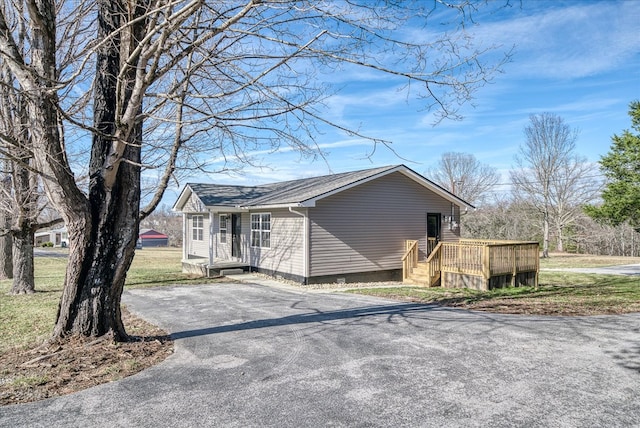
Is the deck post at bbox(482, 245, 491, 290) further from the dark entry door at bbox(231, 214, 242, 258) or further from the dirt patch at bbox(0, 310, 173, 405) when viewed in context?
the dark entry door at bbox(231, 214, 242, 258)

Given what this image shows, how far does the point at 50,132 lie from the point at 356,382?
4.51m

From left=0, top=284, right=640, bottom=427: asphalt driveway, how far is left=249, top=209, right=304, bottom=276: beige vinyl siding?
5.72m

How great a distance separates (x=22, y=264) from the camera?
10.8 metres

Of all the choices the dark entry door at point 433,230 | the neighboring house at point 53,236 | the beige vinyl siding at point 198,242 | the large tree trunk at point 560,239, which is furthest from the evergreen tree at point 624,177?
the neighboring house at point 53,236

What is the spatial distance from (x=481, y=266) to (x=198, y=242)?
1257 cm

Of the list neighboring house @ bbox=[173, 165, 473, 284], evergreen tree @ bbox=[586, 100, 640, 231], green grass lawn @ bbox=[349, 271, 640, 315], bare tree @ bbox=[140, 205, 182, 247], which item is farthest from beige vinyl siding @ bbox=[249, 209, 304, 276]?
bare tree @ bbox=[140, 205, 182, 247]

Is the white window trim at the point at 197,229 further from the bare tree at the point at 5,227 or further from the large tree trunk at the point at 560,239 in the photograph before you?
the large tree trunk at the point at 560,239

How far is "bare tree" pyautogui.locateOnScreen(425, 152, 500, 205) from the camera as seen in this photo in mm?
37750

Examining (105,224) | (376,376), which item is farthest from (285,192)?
(376,376)

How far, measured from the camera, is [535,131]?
2916 cm

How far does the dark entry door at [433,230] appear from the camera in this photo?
16.0 metres

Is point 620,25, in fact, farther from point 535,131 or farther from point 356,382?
point 535,131

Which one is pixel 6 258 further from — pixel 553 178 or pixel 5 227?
pixel 553 178

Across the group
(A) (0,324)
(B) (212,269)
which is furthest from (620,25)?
(B) (212,269)
